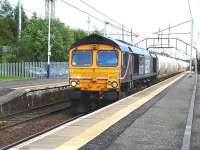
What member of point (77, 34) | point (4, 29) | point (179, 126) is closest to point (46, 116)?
point (179, 126)

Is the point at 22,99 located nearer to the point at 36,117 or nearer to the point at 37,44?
the point at 36,117

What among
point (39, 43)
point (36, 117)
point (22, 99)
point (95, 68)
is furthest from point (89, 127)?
point (39, 43)

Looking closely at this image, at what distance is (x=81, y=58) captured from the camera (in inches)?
928

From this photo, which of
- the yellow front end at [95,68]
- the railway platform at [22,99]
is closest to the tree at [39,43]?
the railway platform at [22,99]

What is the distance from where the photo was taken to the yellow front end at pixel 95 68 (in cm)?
2295

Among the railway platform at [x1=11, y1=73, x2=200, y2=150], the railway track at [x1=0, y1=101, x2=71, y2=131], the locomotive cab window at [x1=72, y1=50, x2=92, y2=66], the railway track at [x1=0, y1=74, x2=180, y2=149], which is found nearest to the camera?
the railway platform at [x1=11, y1=73, x2=200, y2=150]

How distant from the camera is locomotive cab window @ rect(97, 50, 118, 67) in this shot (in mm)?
23219

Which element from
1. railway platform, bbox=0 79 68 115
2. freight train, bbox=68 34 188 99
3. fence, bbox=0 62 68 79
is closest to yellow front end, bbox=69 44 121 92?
freight train, bbox=68 34 188 99

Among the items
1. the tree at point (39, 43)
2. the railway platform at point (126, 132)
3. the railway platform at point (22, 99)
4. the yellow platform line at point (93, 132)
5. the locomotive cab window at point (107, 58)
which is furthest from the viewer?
the tree at point (39, 43)

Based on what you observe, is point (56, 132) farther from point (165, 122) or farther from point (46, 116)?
point (46, 116)

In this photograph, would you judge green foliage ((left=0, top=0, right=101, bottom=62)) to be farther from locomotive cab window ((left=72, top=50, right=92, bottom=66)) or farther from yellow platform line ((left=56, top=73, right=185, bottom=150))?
yellow platform line ((left=56, top=73, right=185, bottom=150))

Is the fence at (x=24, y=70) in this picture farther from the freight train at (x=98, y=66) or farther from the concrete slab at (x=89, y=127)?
the concrete slab at (x=89, y=127)

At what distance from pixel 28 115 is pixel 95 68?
3.71 meters

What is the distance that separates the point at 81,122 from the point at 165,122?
2.36m
